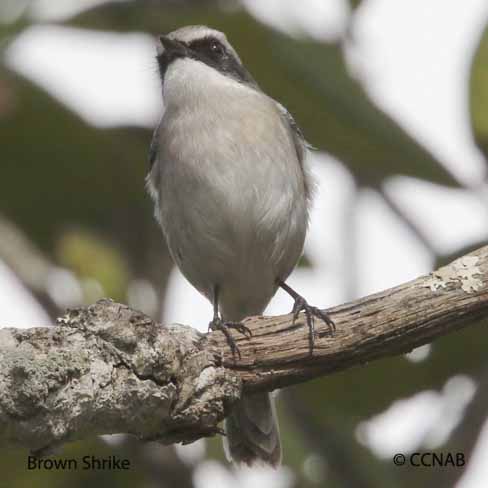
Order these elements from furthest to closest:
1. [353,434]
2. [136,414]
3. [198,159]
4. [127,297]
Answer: [198,159], [127,297], [353,434], [136,414]

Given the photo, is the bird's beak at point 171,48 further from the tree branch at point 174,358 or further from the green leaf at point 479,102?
the tree branch at point 174,358

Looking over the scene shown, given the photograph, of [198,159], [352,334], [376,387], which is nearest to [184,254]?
[198,159]

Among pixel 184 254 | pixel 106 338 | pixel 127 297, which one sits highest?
pixel 184 254

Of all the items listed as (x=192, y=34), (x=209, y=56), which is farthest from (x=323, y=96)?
(x=209, y=56)

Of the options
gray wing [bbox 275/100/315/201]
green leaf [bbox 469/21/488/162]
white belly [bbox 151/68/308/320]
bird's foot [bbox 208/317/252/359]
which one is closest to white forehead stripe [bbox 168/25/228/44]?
white belly [bbox 151/68/308/320]

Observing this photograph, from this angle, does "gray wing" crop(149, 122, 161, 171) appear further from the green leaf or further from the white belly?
the green leaf

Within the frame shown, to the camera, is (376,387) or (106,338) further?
(376,387)

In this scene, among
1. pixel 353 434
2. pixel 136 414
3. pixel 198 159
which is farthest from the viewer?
pixel 198 159

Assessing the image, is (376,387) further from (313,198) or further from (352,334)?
(313,198)

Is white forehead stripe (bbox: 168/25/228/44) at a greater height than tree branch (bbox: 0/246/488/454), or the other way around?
white forehead stripe (bbox: 168/25/228/44)
